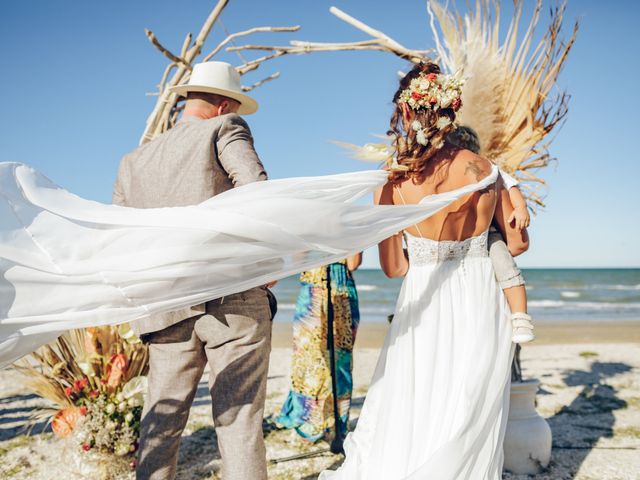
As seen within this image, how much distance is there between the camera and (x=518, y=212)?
2623 mm

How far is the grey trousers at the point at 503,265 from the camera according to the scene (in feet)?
8.47

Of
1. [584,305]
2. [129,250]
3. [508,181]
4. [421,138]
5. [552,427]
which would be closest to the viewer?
[129,250]

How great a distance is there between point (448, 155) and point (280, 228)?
0.95 m

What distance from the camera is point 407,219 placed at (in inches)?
94.0

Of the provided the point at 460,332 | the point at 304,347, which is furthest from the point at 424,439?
the point at 304,347

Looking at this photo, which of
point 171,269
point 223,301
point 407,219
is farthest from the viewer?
point 407,219

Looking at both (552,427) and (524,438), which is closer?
(524,438)

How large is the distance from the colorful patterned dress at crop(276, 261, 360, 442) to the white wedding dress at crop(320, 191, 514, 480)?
45.9 inches

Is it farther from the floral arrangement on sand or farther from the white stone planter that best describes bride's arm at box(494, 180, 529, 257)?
the floral arrangement on sand

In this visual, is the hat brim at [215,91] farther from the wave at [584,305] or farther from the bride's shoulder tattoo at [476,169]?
the wave at [584,305]

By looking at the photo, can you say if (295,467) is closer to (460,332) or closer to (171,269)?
(460,332)

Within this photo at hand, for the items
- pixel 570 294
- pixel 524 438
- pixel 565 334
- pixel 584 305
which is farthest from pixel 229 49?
pixel 570 294

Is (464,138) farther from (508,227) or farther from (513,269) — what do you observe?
(513,269)

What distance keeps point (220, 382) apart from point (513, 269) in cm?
146
